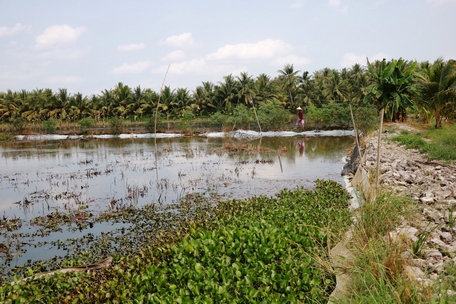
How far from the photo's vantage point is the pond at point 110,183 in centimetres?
655

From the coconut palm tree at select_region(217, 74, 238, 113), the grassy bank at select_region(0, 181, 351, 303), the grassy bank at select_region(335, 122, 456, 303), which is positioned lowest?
the grassy bank at select_region(0, 181, 351, 303)

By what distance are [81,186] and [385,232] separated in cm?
861

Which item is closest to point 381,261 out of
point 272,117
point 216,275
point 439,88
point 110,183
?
point 216,275

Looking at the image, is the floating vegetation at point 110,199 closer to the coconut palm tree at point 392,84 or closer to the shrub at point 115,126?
the coconut palm tree at point 392,84

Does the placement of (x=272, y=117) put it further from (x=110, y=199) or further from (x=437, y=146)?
(x=110, y=199)

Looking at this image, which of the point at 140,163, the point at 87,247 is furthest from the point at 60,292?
the point at 140,163

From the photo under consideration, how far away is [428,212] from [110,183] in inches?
339

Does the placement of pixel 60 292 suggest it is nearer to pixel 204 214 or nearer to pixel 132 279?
pixel 132 279

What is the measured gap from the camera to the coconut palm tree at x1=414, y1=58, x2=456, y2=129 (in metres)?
15.4

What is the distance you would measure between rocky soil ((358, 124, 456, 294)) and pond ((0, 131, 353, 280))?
8.20 ft

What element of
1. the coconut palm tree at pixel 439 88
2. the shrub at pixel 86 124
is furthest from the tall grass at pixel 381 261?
the shrub at pixel 86 124

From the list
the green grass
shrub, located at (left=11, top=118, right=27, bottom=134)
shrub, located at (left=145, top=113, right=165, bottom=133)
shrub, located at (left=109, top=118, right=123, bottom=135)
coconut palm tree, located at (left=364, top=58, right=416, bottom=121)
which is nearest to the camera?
coconut palm tree, located at (left=364, top=58, right=416, bottom=121)

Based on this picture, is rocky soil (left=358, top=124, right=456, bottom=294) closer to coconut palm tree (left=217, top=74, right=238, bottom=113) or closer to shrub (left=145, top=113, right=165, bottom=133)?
shrub (left=145, top=113, right=165, bottom=133)

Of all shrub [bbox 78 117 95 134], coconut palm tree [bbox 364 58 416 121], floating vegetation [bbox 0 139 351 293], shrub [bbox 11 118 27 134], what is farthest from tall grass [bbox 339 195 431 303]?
shrub [bbox 11 118 27 134]
